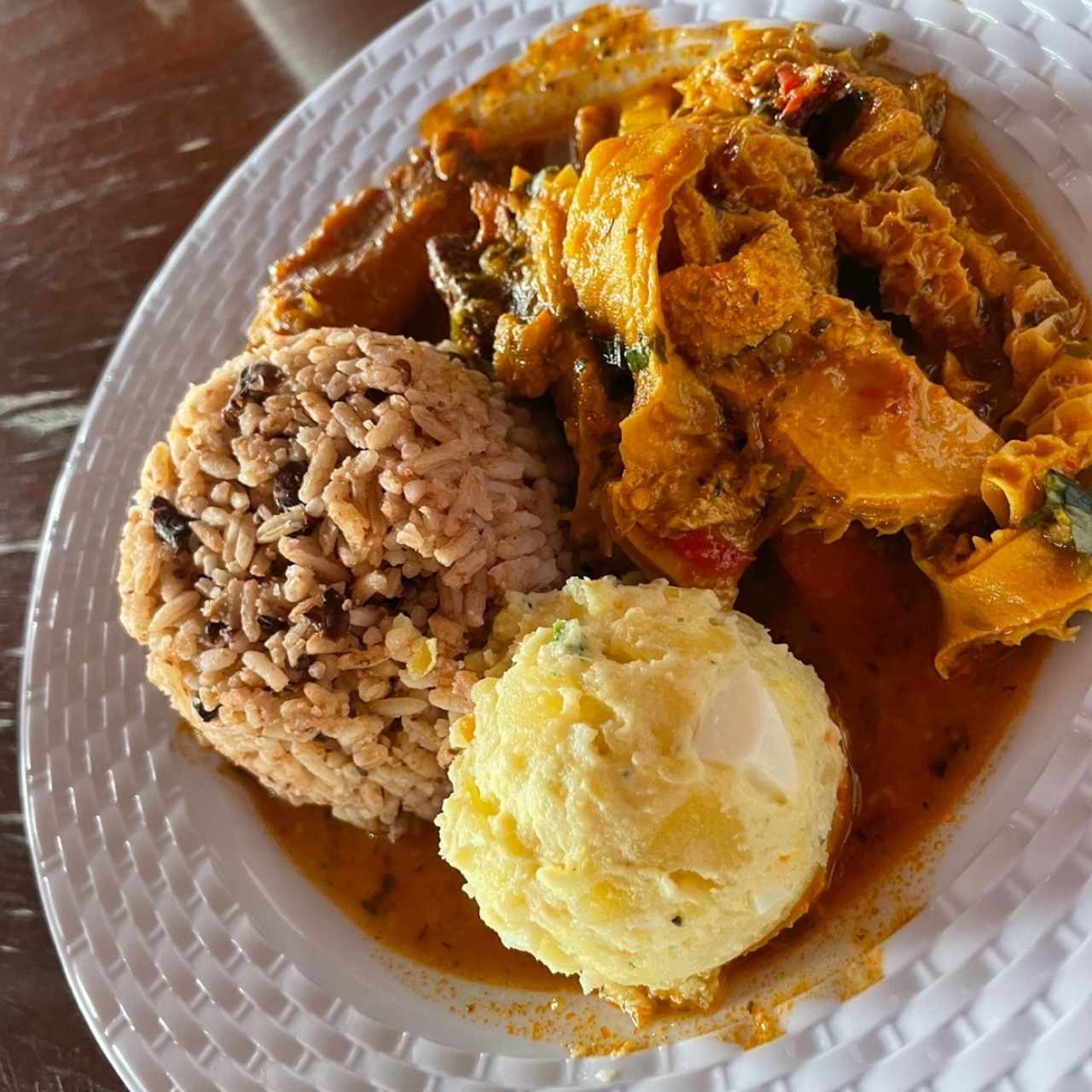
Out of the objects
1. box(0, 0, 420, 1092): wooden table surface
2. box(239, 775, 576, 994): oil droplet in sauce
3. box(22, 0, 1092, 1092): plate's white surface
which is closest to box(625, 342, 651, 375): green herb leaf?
box(22, 0, 1092, 1092): plate's white surface

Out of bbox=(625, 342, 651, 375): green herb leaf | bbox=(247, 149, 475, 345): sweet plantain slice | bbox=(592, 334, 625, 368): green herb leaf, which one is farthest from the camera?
bbox=(247, 149, 475, 345): sweet plantain slice

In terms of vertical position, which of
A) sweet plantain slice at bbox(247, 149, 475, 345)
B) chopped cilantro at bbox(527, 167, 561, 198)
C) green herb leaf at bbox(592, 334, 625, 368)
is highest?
chopped cilantro at bbox(527, 167, 561, 198)

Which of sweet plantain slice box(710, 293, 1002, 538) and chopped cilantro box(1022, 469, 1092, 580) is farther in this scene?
sweet plantain slice box(710, 293, 1002, 538)

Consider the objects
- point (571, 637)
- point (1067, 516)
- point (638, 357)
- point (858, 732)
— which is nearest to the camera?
point (1067, 516)

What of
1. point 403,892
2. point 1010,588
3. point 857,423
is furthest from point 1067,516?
point 403,892

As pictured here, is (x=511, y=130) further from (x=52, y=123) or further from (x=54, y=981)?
(x=54, y=981)

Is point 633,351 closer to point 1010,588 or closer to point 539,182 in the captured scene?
point 539,182

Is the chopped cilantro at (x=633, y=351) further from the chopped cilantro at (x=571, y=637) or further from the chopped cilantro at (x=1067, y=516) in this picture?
the chopped cilantro at (x=1067, y=516)

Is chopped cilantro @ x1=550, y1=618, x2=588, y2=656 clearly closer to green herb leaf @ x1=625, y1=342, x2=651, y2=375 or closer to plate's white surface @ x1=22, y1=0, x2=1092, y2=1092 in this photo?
green herb leaf @ x1=625, y1=342, x2=651, y2=375
